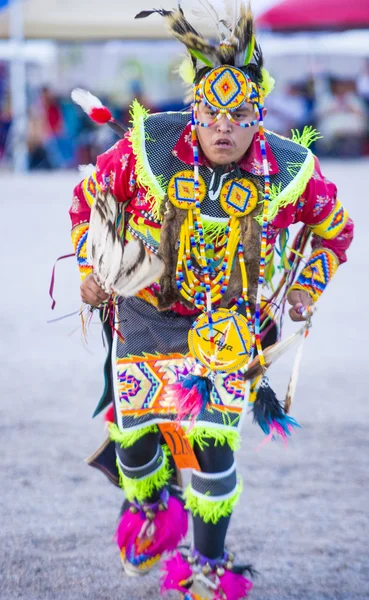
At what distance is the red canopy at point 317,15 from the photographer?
1711cm

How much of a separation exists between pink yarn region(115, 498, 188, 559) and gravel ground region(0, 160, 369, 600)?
3.9 inches

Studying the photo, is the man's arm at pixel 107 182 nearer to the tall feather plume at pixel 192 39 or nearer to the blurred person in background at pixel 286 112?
the tall feather plume at pixel 192 39

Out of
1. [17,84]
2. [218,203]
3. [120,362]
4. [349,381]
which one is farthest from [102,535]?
[17,84]

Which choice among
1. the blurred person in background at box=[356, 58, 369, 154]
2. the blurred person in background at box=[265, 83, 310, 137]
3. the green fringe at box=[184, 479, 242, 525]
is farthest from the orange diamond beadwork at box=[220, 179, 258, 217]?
the blurred person in background at box=[356, 58, 369, 154]

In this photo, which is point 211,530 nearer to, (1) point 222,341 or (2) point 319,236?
(1) point 222,341

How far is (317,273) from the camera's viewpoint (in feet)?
9.93

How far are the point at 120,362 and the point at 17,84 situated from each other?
624 inches

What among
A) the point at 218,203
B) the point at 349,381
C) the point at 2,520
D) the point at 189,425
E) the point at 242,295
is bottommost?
the point at 349,381

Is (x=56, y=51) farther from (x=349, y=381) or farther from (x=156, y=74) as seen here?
(x=349, y=381)

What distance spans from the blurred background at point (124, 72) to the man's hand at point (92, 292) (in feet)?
44.1

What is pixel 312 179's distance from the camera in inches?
114

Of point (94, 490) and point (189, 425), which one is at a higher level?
point (189, 425)

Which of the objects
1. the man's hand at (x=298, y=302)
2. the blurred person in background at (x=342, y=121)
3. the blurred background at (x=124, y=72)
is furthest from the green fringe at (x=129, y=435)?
the blurred person in background at (x=342, y=121)

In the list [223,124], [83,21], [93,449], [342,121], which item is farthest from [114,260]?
[342,121]
